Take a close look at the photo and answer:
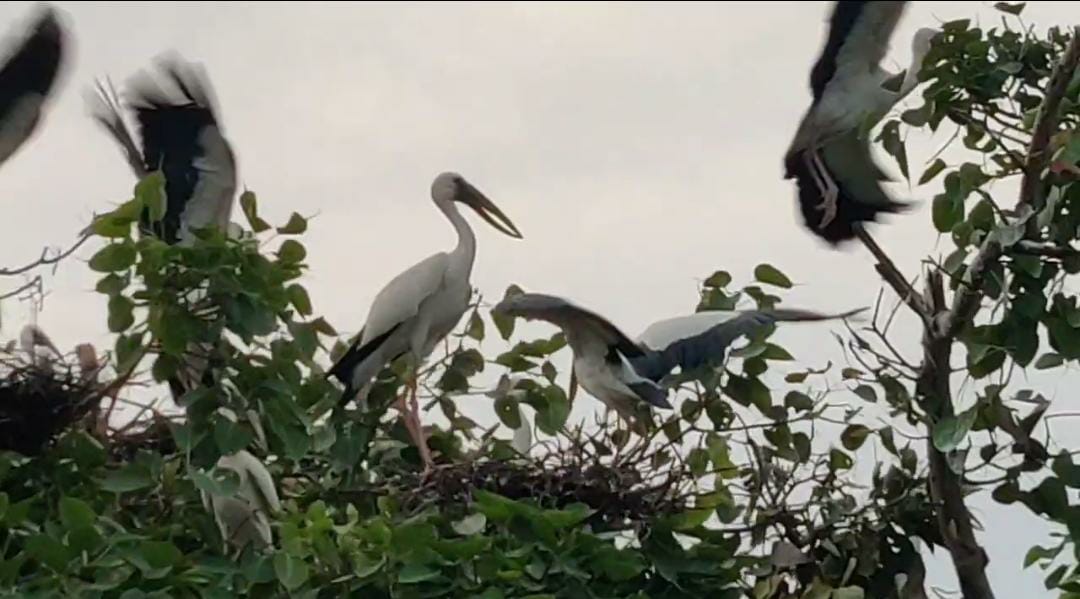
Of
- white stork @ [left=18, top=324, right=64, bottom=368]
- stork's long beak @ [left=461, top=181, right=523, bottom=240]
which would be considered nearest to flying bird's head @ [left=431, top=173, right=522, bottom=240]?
stork's long beak @ [left=461, top=181, right=523, bottom=240]

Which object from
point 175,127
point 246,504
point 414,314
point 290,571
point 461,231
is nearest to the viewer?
point 290,571

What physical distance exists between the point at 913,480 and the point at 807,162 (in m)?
2.26

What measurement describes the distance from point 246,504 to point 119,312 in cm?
56

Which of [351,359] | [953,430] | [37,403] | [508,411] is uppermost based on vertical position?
[351,359]

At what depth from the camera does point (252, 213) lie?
4.21 metres

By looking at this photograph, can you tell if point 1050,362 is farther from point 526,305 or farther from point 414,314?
point 414,314

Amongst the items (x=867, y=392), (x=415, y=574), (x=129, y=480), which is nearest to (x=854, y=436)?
(x=867, y=392)

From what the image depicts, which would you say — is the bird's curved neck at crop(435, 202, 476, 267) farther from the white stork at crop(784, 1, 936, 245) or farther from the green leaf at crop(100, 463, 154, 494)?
the green leaf at crop(100, 463, 154, 494)

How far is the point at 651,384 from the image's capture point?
178 inches

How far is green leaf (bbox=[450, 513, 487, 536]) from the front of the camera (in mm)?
3846

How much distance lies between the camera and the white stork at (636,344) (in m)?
4.44

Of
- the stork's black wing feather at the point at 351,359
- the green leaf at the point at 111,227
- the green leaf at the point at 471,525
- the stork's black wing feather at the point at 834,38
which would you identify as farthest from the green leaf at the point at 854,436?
the stork's black wing feather at the point at 834,38

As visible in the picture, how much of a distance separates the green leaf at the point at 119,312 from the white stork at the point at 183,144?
1703 millimetres

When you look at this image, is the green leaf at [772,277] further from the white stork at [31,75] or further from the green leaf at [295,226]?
the white stork at [31,75]
